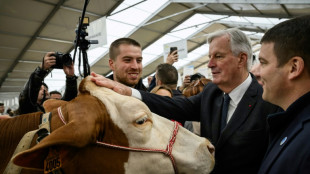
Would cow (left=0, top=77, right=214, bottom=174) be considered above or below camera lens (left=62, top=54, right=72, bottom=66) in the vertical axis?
below

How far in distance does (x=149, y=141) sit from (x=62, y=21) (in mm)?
11663

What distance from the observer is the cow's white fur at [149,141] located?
154 cm

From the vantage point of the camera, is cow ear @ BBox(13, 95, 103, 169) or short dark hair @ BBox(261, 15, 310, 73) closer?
cow ear @ BBox(13, 95, 103, 169)

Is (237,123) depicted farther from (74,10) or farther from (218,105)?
(74,10)

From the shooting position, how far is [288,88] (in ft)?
4.59

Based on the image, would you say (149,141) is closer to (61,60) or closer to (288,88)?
(288,88)

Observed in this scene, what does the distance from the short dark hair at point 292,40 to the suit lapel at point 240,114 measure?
0.64m

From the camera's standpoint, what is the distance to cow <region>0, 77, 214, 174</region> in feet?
4.29

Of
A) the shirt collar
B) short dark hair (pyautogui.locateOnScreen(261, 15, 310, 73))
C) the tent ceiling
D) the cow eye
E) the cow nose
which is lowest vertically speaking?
the cow nose

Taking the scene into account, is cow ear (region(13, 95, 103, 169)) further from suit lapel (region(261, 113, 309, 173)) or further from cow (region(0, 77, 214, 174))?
suit lapel (region(261, 113, 309, 173))

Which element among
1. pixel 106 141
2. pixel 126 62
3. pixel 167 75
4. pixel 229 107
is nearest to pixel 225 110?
pixel 229 107

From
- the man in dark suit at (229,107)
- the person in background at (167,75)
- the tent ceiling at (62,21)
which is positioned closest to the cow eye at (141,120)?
the man in dark suit at (229,107)

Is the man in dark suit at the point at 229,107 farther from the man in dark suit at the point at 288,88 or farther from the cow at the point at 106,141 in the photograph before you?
the man in dark suit at the point at 288,88

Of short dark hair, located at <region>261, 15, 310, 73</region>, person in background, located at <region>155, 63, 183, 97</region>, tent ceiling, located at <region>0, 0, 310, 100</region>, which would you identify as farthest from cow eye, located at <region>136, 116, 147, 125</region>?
Result: tent ceiling, located at <region>0, 0, 310, 100</region>
